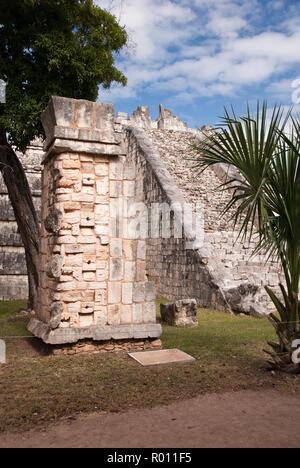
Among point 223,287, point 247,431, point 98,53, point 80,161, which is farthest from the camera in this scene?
point 223,287

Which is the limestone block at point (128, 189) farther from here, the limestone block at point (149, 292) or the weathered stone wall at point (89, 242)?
the limestone block at point (149, 292)

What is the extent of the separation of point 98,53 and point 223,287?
5915mm

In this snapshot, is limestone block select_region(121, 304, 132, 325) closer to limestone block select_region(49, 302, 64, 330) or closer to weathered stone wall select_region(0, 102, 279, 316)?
weathered stone wall select_region(0, 102, 279, 316)

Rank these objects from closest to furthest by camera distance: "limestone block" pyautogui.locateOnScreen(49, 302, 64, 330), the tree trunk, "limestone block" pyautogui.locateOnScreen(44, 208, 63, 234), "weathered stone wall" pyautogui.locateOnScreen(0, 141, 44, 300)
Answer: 1. "limestone block" pyautogui.locateOnScreen(49, 302, 64, 330)
2. "limestone block" pyautogui.locateOnScreen(44, 208, 63, 234)
3. the tree trunk
4. "weathered stone wall" pyautogui.locateOnScreen(0, 141, 44, 300)

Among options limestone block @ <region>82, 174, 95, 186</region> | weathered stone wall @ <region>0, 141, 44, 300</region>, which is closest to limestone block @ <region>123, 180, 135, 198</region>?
limestone block @ <region>82, 174, 95, 186</region>

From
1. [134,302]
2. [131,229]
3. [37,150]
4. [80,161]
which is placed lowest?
[134,302]

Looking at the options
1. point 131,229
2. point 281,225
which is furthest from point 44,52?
point 281,225

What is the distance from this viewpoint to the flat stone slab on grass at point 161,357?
210 inches

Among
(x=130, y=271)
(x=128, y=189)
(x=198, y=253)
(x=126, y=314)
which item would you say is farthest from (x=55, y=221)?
(x=198, y=253)

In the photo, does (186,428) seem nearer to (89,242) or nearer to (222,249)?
(89,242)

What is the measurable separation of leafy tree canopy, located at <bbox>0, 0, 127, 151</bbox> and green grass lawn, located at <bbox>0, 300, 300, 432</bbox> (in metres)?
4.07

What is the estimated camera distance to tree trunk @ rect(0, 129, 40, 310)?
343 inches
